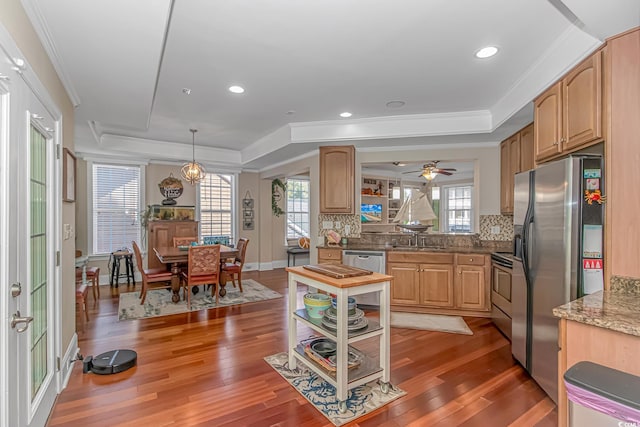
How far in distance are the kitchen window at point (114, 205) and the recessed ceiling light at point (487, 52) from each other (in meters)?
6.06

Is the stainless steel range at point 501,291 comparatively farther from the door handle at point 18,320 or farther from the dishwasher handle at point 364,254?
the door handle at point 18,320

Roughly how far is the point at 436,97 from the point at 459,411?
9.74 feet

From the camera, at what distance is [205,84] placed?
3223mm

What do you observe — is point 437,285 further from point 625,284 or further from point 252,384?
point 252,384

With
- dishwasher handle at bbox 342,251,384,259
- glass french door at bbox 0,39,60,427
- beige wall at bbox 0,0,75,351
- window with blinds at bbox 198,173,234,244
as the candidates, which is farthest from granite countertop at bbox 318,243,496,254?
window with blinds at bbox 198,173,234,244

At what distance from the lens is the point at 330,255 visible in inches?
183

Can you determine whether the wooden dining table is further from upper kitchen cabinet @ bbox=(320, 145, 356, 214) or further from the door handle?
the door handle

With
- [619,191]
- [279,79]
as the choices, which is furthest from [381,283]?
[279,79]

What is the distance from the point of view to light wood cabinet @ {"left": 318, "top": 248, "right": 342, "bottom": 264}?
462 cm

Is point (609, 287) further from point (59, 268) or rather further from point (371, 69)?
point (59, 268)

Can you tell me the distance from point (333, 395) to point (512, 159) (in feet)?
11.5

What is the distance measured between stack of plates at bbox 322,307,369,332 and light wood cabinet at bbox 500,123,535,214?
2.63m

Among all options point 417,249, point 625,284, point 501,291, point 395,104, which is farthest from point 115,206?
point 625,284

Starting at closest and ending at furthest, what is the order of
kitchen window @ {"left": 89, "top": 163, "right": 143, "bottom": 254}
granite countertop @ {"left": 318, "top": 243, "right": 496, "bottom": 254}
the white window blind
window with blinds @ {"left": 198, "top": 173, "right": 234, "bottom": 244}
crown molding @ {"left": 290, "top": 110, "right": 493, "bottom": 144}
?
crown molding @ {"left": 290, "top": 110, "right": 493, "bottom": 144} → granite countertop @ {"left": 318, "top": 243, "right": 496, "bottom": 254} → kitchen window @ {"left": 89, "top": 163, "right": 143, "bottom": 254} → window with blinds @ {"left": 198, "top": 173, "right": 234, "bottom": 244} → the white window blind
